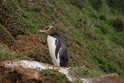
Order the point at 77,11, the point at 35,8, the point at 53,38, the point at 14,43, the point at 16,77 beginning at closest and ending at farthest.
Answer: the point at 16,77, the point at 14,43, the point at 53,38, the point at 35,8, the point at 77,11

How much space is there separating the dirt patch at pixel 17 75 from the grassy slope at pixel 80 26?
2257mm

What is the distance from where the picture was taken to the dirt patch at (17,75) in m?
2.94

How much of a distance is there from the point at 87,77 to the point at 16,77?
2.35 meters

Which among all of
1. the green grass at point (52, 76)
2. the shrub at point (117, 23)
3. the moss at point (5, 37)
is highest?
the moss at point (5, 37)

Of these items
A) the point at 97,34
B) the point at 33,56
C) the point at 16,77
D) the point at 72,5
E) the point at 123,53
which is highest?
the point at 72,5

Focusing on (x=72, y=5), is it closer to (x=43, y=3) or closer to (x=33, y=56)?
(x=43, y=3)

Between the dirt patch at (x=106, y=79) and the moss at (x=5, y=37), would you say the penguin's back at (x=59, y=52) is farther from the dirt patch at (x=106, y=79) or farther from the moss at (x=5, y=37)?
the moss at (x=5, y=37)

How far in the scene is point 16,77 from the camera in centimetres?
305

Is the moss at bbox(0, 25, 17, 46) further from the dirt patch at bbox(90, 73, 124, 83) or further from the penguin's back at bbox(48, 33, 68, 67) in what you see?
the dirt patch at bbox(90, 73, 124, 83)

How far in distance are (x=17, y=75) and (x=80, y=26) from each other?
9.20m

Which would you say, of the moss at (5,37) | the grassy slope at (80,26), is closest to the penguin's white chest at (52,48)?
the grassy slope at (80,26)

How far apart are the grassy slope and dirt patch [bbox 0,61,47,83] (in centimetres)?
226

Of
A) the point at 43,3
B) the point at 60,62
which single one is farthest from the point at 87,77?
the point at 43,3

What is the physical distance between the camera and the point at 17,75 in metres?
3.06
